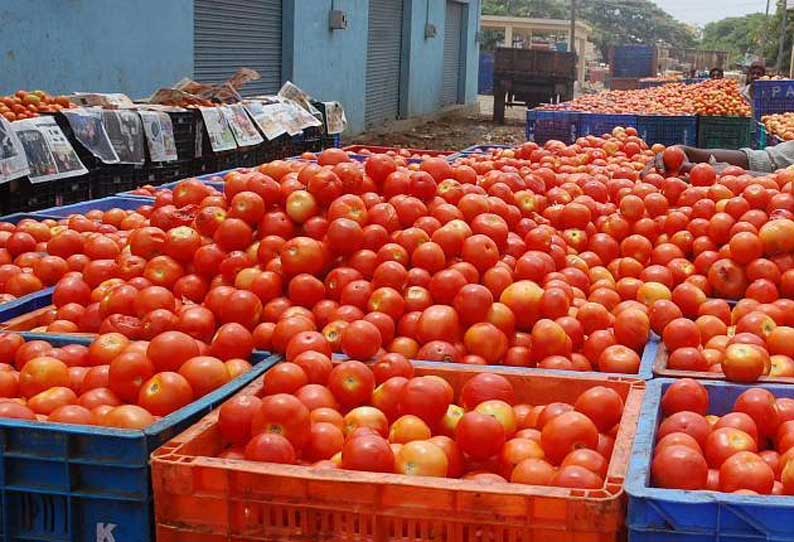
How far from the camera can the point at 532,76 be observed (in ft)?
90.3

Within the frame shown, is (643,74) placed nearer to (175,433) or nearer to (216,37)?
(216,37)

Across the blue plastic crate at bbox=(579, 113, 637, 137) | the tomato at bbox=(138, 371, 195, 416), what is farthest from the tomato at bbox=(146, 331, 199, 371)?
the blue plastic crate at bbox=(579, 113, 637, 137)

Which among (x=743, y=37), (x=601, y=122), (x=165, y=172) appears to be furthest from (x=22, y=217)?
(x=743, y=37)

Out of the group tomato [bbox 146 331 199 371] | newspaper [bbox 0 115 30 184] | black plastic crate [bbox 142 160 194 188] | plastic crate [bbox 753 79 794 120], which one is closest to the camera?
tomato [bbox 146 331 199 371]

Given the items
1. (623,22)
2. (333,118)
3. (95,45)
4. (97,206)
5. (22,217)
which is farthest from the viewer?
(623,22)

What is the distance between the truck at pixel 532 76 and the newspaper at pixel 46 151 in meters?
Result: 21.0

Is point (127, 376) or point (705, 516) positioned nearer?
point (705, 516)

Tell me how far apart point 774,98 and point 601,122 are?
132 inches

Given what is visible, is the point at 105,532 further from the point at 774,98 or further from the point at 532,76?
the point at 532,76

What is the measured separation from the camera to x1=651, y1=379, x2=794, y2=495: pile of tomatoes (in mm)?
2373

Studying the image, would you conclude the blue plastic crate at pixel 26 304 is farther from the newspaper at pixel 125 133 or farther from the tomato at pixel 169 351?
the newspaper at pixel 125 133

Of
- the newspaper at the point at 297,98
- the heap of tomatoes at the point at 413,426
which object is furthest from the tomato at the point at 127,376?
the newspaper at the point at 297,98

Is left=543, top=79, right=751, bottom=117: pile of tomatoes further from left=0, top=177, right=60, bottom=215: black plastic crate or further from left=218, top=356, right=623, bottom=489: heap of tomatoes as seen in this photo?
left=218, top=356, right=623, bottom=489: heap of tomatoes

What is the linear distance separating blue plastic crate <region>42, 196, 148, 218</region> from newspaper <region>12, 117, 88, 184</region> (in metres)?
1.17
